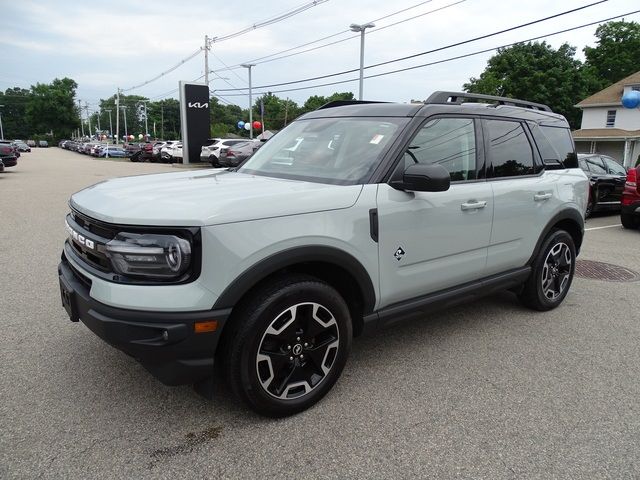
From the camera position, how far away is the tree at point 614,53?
4909 centimetres

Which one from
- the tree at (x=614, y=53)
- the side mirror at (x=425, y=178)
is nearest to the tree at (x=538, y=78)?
the tree at (x=614, y=53)

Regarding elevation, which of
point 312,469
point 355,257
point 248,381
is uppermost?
point 355,257

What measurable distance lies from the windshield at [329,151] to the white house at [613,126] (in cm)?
3523

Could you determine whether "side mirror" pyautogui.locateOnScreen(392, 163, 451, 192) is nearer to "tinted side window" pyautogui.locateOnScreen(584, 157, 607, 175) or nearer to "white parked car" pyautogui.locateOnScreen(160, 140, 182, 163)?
"tinted side window" pyautogui.locateOnScreen(584, 157, 607, 175)

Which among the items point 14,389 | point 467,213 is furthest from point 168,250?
point 467,213

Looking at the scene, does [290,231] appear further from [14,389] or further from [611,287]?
[611,287]

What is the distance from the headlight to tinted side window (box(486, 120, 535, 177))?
2.62 meters

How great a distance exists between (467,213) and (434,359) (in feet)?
3.63

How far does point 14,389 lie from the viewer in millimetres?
3010

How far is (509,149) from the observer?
4023 mm

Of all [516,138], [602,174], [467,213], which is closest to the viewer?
[467,213]

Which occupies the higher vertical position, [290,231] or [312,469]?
[290,231]

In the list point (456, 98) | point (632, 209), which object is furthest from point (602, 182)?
point (456, 98)

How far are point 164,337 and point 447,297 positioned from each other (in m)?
2.06
